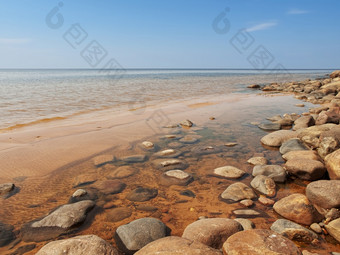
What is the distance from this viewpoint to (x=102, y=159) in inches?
194

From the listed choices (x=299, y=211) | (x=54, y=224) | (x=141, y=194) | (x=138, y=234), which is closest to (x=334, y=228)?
(x=299, y=211)

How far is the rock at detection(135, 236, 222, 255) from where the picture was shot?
1.85 metres

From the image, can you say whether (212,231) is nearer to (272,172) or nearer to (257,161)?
(272,172)

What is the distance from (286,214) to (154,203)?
1.75 m

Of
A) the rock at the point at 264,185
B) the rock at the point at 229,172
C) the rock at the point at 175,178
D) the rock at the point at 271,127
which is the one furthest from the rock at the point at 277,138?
the rock at the point at 175,178

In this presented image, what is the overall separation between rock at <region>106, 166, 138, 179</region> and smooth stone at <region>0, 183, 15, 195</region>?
1.48 metres

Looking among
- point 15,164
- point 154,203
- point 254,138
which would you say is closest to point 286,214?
point 154,203

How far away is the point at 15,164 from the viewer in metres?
4.61

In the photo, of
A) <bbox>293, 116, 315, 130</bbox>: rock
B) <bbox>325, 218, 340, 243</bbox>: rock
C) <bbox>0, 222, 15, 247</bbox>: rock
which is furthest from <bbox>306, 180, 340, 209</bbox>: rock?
<bbox>293, 116, 315, 130</bbox>: rock

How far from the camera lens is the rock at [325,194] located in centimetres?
292

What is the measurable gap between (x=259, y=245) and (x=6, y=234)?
271 cm

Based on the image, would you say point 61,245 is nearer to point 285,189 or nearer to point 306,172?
point 285,189

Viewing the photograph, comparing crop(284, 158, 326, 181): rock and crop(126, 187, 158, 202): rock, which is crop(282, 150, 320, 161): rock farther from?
crop(126, 187, 158, 202): rock

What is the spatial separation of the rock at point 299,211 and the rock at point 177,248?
1.45 meters
